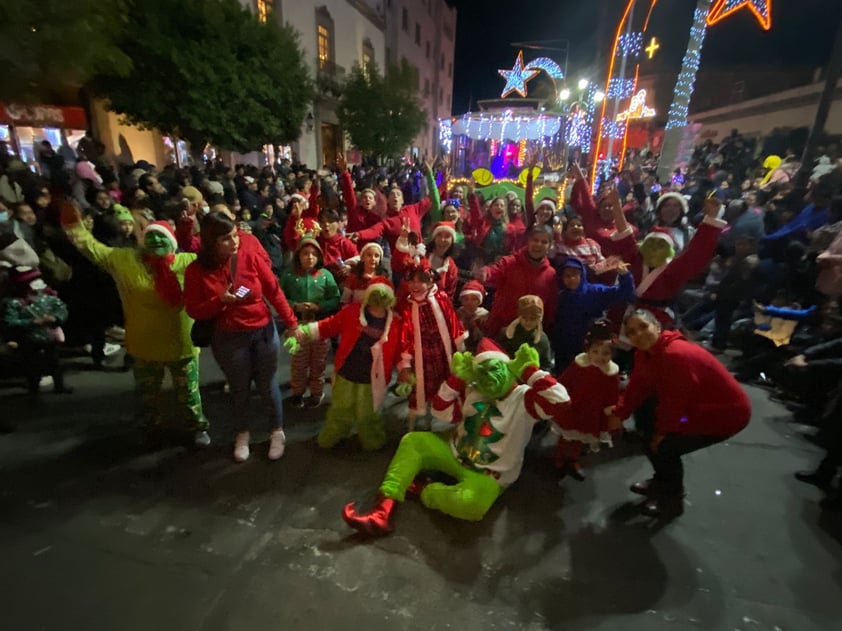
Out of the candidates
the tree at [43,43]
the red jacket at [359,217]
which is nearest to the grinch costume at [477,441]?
the red jacket at [359,217]

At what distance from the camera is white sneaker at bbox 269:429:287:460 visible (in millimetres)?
3686

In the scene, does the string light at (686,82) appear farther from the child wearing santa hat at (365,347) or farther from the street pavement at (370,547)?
the child wearing santa hat at (365,347)

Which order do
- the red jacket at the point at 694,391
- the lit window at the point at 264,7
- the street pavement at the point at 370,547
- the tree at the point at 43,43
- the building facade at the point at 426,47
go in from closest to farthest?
the street pavement at the point at 370,547 → the red jacket at the point at 694,391 → the tree at the point at 43,43 → the lit window at the point at 264,7 → the building facade at the point at 426,47

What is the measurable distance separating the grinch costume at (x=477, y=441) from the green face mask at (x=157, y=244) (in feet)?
7.02

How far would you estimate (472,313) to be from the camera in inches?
167

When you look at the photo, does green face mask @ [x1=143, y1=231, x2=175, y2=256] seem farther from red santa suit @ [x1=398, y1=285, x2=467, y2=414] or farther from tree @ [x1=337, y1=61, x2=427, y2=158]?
tree @ [x1=337, y1=61, x2=427, y2=158]

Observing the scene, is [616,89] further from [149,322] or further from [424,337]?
[149,322]

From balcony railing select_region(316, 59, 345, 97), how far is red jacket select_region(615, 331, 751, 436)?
23911 mm

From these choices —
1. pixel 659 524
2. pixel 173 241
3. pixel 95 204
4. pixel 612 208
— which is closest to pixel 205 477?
pixel 173 241

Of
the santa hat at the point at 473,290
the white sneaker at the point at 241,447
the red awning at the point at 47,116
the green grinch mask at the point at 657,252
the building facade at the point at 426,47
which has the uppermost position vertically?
the building facade at the point at 426,47

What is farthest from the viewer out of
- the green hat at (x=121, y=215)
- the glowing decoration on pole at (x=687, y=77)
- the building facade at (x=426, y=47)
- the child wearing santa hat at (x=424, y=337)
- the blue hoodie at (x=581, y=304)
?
the building facade at (x=426, y=47)

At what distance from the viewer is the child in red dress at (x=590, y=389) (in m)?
3.26

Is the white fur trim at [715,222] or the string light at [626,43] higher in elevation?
the string light at [626,43]

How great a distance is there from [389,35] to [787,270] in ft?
106
